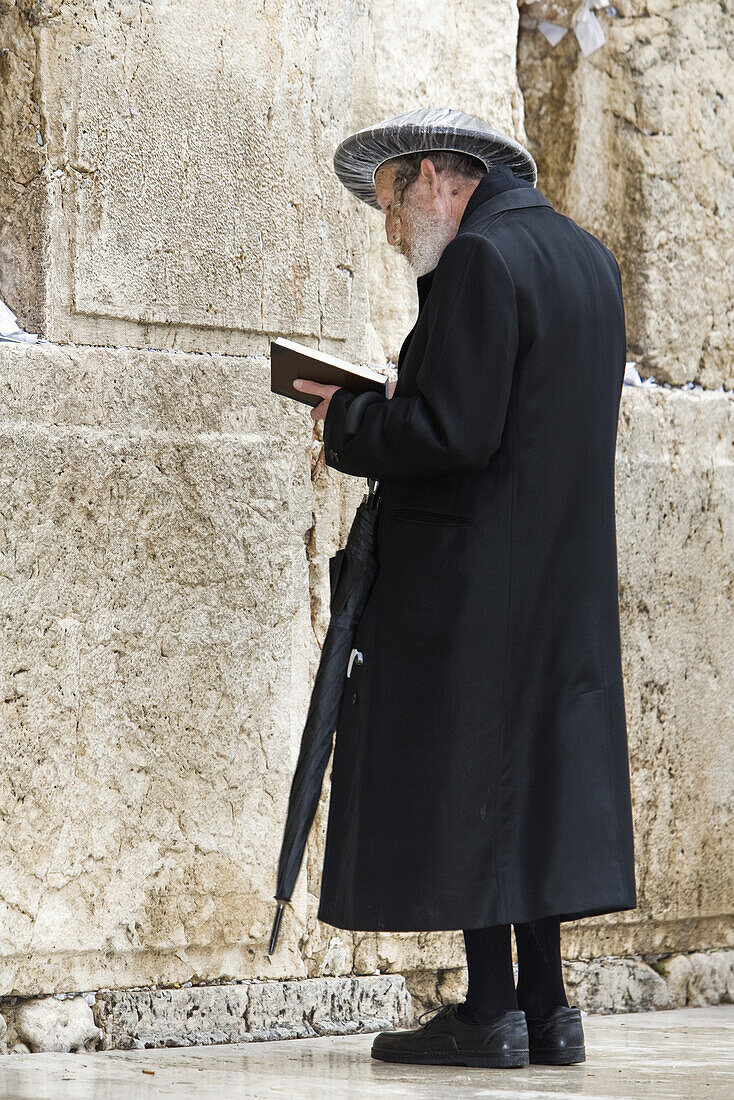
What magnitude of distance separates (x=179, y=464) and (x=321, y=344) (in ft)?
1.63

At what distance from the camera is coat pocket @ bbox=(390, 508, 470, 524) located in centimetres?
265

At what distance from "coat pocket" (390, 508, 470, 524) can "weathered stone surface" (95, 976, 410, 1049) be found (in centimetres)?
118

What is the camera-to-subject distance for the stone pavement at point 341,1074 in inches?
96.4

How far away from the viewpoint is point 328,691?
278 centimetres

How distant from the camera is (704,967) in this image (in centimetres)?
390

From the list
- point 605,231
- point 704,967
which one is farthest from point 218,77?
point 704,967

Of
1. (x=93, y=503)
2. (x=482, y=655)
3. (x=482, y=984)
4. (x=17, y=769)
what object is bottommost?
(x=482, y=984)

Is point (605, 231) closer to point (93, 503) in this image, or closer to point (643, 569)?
point (643, 569)

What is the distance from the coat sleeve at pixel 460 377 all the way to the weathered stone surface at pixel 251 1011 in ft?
4.21

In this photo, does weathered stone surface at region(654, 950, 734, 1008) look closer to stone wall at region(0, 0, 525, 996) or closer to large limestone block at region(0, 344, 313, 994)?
stone wall at region(0, 0, 525, 996)

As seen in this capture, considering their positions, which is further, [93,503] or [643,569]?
[643,569]

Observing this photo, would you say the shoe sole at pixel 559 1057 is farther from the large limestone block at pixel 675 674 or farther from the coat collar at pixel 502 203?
the coat collar at pixel 502 203

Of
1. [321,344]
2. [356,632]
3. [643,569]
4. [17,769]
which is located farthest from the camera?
[643,569]

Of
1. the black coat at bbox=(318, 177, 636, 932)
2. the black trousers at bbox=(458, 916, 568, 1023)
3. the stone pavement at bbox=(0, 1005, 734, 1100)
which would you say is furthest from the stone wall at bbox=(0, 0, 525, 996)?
the black trousers at bbox=(458, 916, 568, 1023)
